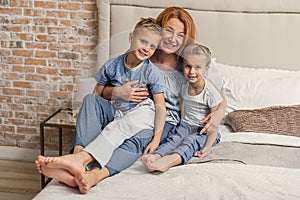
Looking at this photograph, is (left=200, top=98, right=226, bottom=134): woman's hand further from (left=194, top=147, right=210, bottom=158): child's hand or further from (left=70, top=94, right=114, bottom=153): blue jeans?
(left=70, top=94, right=114, bottom=153): blue jeans

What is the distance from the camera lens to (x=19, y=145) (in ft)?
13.4

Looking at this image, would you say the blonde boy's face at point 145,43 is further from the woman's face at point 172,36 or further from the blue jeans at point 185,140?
the blue jeans at point 185,140

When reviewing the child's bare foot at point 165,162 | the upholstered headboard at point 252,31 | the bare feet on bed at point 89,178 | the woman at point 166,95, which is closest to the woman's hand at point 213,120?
the woman at point 166,95

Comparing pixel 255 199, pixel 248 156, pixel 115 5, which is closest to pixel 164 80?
pixel 248 156

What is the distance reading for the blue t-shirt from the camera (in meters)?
2.38

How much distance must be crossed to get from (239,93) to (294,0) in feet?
2.54

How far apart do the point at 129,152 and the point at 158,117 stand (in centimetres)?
21

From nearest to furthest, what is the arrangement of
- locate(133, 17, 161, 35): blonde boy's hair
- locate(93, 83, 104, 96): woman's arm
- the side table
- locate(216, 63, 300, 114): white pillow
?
locate(133, 17, 161, 35): blonde boy's hair → locate(93, 83, 104, 96): woman's arm → locate(216, 63, 300, 114): white pillow → the side table

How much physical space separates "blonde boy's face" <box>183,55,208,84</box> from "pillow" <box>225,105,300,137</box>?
539 millimetres

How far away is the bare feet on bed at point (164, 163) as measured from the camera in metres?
2.26

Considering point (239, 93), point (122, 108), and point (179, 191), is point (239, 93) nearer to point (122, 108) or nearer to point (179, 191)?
point (122, 108)

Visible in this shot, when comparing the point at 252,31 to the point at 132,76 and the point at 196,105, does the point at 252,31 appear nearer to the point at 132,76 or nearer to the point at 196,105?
the point at 196,105

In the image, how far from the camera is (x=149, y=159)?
2.28 metres

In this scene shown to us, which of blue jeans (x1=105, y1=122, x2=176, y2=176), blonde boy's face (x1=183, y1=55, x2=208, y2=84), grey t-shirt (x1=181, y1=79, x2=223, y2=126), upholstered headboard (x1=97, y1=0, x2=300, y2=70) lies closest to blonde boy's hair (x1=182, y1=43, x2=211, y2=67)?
blonde boy's face (x1=183, y1=55, x2=208, y2=84)
